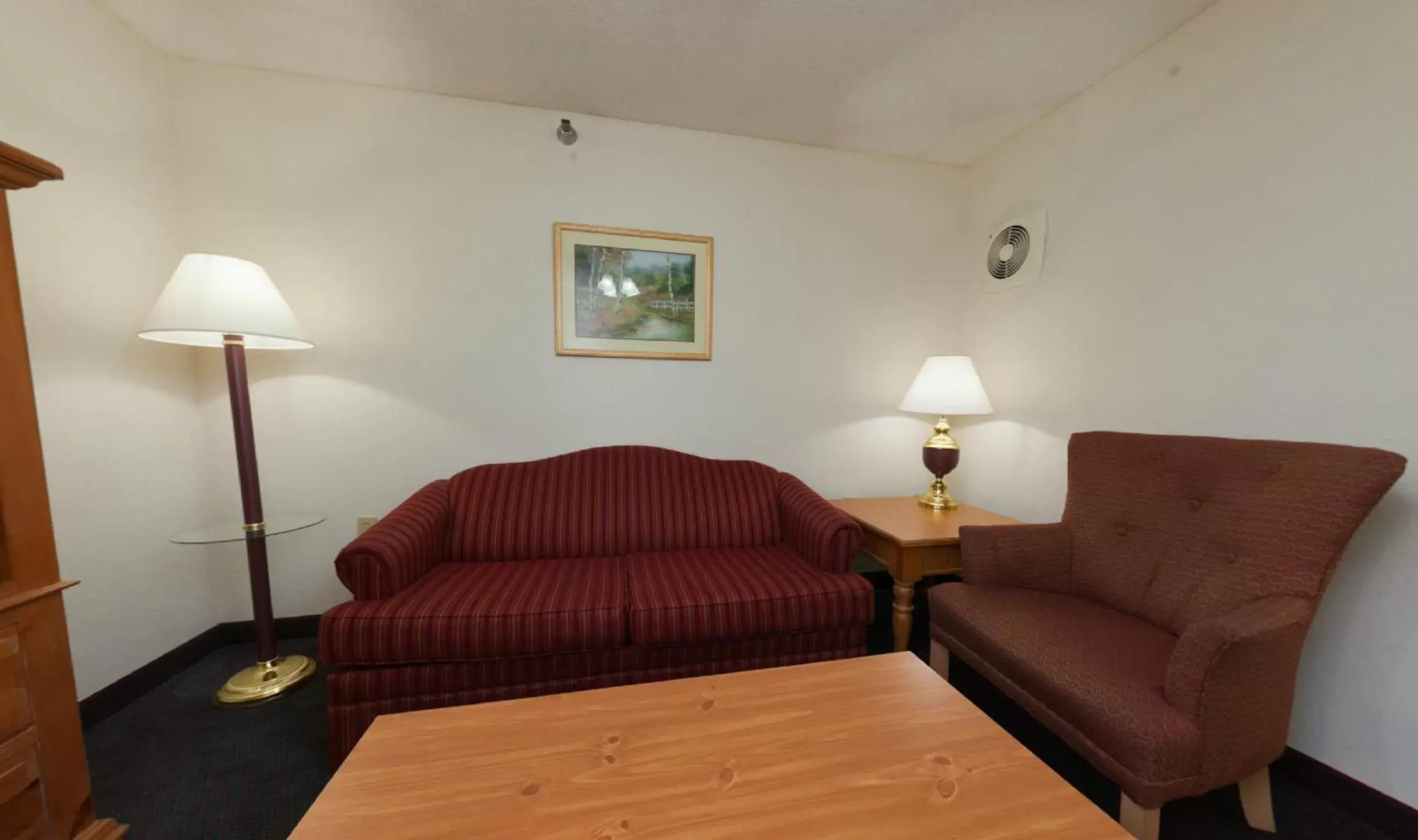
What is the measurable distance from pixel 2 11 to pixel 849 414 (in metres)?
3.18

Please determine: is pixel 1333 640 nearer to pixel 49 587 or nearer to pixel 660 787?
pixel 660 787

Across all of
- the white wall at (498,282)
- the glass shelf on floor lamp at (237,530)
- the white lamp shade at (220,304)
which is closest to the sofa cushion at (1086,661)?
the white wall at (498,282)

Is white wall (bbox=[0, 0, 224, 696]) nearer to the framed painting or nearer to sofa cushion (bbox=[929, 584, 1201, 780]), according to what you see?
the framed painting

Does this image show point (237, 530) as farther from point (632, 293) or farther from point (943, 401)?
point (943, 401)

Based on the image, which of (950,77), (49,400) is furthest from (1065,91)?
(49,400)

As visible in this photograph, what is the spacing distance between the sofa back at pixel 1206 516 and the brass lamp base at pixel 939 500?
0.55 metres

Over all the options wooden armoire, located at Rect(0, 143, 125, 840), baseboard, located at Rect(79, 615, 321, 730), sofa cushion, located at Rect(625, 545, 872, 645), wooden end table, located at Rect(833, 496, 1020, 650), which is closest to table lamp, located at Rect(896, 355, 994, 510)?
wooden end table, located at Rect(833, 496, 1020, 650)

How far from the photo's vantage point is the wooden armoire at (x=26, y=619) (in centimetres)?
86

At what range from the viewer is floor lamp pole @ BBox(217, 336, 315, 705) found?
1.64m

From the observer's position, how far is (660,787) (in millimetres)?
781

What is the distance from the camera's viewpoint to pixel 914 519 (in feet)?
6.67

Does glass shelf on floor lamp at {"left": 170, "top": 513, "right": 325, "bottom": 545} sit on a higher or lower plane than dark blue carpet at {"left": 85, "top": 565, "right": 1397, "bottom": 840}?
higher

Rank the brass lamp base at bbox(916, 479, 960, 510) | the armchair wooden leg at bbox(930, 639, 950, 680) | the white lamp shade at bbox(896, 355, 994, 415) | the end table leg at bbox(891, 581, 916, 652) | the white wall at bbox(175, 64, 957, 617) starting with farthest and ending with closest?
the brass lamp base at bbox(916, 479, 960, 510)
the white lamp shade at bbox(896, 355, 994, 415)
the white wall at bbox(175, 64, 957, 617)
the end table leg at bbox(891, 581, 916, 652)
the armchair wooden leg at bbox(930, 639, 950, 680)

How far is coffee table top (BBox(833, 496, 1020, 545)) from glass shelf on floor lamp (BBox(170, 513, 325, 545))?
211cm
